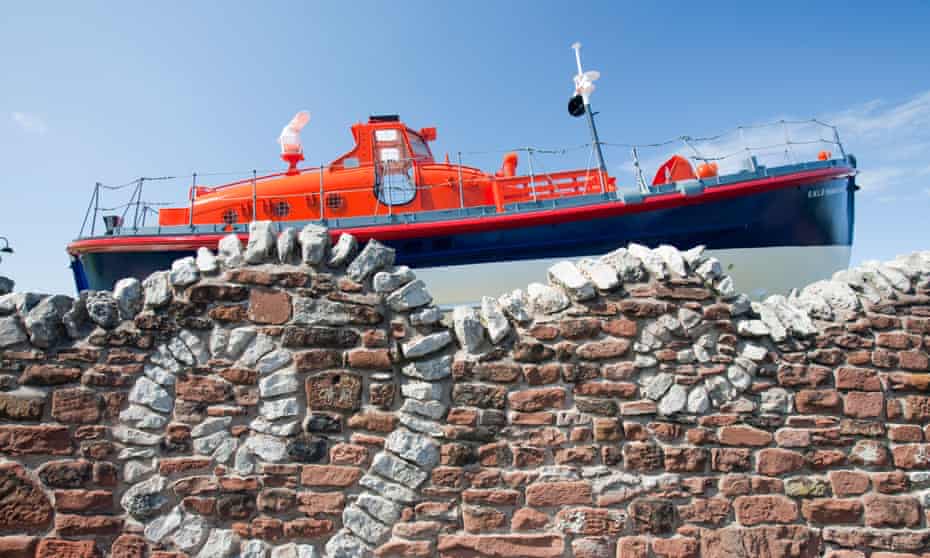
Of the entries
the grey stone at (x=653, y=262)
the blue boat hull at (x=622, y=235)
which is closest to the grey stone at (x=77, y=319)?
the grey stone at (x=653, y=262)

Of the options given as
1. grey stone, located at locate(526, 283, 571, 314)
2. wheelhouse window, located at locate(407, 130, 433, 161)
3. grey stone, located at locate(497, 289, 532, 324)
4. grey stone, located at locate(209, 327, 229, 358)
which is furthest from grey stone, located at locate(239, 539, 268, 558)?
wheelhouse window, located at locate(407, 130, 433, 161)

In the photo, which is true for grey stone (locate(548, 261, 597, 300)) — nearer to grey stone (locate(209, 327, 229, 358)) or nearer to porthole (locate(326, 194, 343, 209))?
grey stone (locate(209, 327, 229, 358))

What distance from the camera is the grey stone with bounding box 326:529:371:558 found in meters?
2.35

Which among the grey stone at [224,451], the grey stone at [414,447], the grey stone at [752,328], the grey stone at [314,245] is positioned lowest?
the grey stone at [414,447]

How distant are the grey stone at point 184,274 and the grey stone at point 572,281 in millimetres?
1830

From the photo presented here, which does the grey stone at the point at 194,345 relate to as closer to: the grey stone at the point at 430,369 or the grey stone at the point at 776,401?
the grey stone at the point at 430,369

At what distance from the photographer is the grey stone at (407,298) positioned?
2594 mm

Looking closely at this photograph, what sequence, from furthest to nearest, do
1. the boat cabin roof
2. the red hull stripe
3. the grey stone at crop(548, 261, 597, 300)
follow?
the boat cabin roof
the red hull stripe
the grey stone at crop(548, 261, 597, 300)

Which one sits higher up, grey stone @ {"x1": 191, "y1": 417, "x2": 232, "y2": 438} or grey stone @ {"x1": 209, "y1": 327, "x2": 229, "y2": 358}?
grey stone @ {"x1": 209, "y1": 327, "x2": 229, "y2": 358}

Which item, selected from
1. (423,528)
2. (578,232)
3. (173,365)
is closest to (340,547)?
(423,528)

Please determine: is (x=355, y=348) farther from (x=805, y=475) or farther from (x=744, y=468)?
(x=805, y=475)

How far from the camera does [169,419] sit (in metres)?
2.42

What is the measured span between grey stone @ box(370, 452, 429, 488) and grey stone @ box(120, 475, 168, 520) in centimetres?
97

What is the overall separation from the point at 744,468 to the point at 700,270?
3.38 feet
